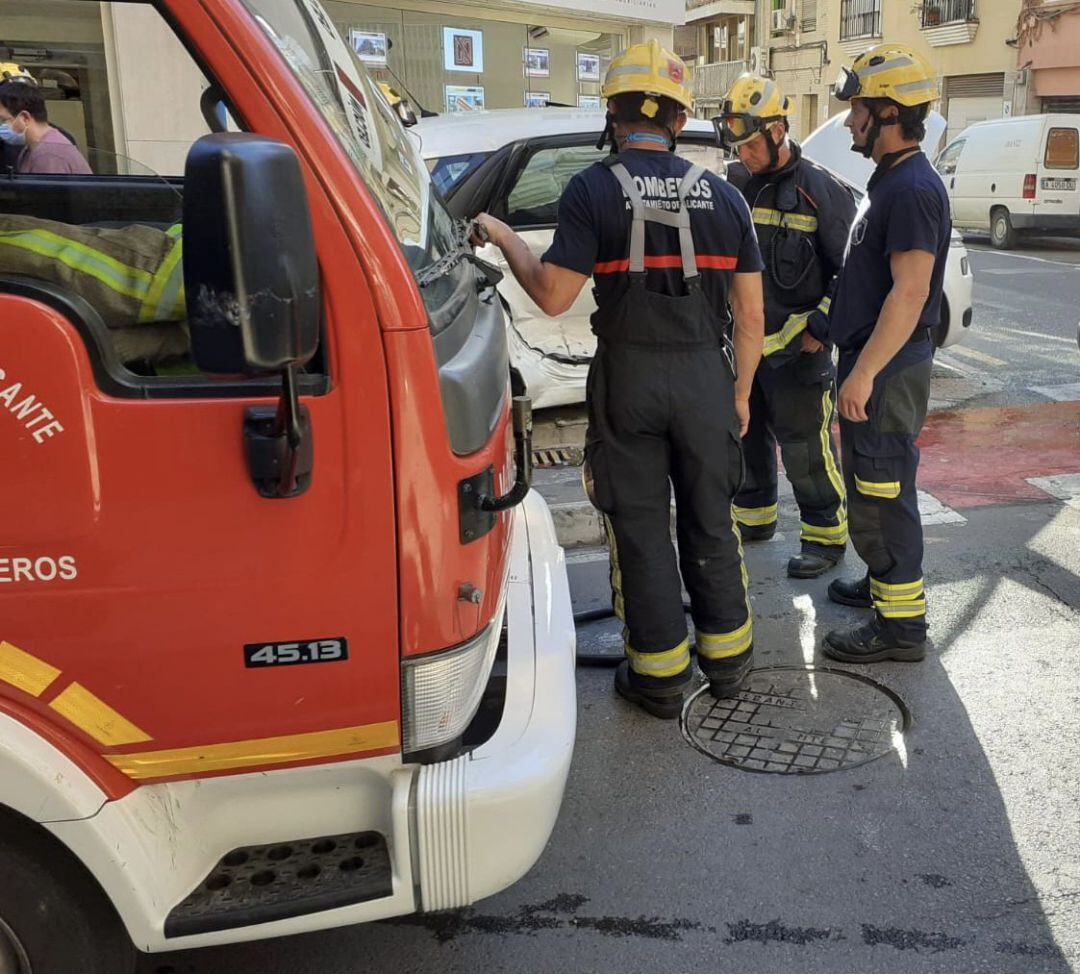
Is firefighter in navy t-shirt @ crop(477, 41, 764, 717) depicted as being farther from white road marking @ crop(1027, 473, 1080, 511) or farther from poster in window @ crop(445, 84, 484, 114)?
poster in window @ crop(445, 84, 484, 114)

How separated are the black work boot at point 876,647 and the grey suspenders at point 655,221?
1.56m

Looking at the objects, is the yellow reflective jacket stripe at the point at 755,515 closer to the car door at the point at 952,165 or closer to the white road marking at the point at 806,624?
the white road marking at the point at 806,624

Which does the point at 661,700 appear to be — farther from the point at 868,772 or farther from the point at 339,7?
the point at 339,7

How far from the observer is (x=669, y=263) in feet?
10.5

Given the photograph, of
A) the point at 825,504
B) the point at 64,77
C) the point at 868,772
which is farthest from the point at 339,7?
the point at 868,772

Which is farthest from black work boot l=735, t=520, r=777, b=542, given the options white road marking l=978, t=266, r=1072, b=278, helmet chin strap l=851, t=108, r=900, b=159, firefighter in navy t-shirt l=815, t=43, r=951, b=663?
white road marking l=978, t=266, r=1072, b=278

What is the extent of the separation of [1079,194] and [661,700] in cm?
1632

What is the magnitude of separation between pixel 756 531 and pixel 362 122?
3.34 metres

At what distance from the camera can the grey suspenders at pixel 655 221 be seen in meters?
3.15

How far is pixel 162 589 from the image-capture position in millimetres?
1878

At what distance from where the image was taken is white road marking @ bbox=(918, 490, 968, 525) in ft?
17.8

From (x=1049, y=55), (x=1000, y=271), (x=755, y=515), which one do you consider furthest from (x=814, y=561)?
(x=1049, y=55)

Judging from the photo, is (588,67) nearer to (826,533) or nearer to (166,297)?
(826,533)

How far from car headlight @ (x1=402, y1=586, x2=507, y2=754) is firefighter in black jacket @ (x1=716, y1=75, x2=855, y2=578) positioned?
2.76 metres
